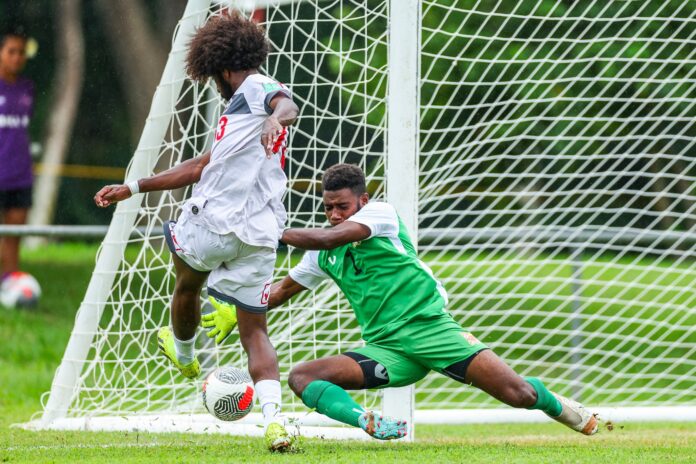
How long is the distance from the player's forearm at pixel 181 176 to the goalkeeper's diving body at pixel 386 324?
56 cm

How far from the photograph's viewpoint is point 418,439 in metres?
6.38

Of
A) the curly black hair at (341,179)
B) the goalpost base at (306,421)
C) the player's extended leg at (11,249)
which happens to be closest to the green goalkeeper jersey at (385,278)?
the curly black hair at (341,179)

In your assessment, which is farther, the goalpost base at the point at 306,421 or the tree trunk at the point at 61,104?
the tree trunk at the point at 61,104

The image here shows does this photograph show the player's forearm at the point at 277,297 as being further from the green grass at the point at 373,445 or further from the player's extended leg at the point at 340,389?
the green grass at the point at 373,445

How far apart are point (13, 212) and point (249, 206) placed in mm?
6527

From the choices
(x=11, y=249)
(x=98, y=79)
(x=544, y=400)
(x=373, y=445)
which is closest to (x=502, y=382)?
(x=544, y=400)

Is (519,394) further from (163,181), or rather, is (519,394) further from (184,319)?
(163,181)

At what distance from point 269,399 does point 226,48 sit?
166 centimetres

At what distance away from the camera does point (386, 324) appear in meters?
5.67

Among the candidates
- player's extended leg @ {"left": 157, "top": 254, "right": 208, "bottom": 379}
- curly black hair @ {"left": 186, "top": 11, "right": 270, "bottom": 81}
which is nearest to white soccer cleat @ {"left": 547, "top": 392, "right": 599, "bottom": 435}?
player's extended leg @ {"left": 157, "top": 254, "right": 208, "bottom": 379}

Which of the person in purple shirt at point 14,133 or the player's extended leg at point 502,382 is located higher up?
the person in purple shirt at point 14,133

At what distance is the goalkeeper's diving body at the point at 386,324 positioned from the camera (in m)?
5.50

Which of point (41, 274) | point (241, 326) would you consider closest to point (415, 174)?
point (241, 326)

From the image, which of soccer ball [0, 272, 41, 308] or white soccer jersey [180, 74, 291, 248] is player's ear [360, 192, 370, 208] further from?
soccer ball [0, 272, 41, 308]
